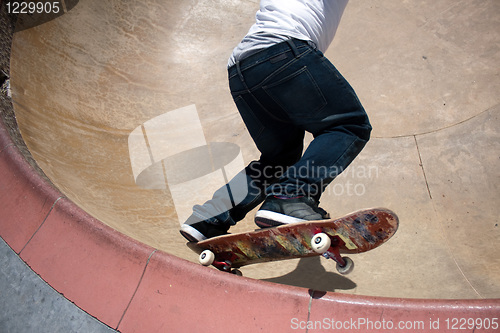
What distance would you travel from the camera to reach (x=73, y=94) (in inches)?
171

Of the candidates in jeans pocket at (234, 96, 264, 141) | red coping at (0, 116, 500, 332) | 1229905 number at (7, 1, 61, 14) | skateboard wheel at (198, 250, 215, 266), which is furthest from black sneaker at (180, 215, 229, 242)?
1229905 number at (7, 1, 61, 14)

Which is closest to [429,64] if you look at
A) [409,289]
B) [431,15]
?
[431,15]

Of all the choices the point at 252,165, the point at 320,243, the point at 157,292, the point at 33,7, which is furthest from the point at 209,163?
the point at 33,7

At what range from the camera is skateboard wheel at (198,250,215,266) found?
2.46 meters

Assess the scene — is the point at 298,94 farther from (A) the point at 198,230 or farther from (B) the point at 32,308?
(B) the point at 32,308

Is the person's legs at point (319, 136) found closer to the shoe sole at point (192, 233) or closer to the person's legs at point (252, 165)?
the person's legs at point (252, 165)

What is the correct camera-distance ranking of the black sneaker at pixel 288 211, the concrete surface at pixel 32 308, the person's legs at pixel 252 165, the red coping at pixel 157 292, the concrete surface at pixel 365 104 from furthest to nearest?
the concrete surface at pixel 365 104, the person's legs at pixel 252 165, the concrete surface at pixel 32 308, the black sneaker at pixel 288 211, the red coping at pixel 157 292

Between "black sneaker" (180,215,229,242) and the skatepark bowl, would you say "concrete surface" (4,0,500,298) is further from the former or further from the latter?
"black sneaker" (180,215,229,242)

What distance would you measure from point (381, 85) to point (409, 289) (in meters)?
2.55

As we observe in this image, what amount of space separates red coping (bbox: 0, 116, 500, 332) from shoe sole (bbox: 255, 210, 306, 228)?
30 centimetres

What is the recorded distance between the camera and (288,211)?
7.22ft

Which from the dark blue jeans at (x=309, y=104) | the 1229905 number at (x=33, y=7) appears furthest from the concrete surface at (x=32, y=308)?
the 1229905 number at (x=33, y=7)

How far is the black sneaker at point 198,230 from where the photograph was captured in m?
2.55

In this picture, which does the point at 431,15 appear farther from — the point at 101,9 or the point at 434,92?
the point at 101,9
